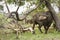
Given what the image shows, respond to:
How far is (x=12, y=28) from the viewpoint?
15891 millimetres

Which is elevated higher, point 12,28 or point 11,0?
point 11,0

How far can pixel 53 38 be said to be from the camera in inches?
587

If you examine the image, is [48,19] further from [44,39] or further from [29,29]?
[44,39]

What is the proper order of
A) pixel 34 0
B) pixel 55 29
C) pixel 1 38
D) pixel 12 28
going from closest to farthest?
pixel 1 38, pixel 12 28, pixel 34 0, pixel 55 29

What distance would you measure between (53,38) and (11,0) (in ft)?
12.4

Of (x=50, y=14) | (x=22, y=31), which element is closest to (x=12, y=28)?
(x=22, y=31)

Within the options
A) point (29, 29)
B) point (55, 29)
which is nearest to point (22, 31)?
point (29, 29)

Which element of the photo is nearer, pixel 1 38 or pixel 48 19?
pixel 1 38

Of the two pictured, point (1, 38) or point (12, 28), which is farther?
point (12, 28)

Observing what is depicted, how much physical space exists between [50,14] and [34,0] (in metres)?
1.48

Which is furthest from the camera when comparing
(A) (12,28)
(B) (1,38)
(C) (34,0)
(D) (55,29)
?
(D) (55,29)

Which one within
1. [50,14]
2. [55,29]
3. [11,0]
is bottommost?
[55,29]

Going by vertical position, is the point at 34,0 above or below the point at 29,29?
above

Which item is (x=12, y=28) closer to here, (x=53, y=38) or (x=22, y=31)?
(x=22, y=31)
